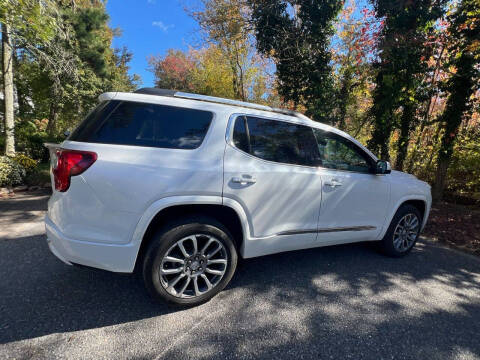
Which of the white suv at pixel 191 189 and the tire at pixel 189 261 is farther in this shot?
the tire at pixel 189 261

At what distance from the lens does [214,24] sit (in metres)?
9.35

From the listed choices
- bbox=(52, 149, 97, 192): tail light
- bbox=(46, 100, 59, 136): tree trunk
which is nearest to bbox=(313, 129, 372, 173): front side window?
bbox=(52, 149, 97, 192): tail light

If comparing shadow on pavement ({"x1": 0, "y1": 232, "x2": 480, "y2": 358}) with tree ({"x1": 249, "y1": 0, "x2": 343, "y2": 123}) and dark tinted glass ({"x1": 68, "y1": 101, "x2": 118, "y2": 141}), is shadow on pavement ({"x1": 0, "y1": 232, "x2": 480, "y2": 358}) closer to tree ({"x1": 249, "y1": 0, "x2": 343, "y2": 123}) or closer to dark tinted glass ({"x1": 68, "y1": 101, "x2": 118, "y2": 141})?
dark tinted glass ({"x1": 68, "y1": 101, "x2": 118, "y2": 141})

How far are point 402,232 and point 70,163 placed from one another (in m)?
4.02

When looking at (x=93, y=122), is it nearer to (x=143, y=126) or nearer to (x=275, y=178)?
(x=143, y=126)

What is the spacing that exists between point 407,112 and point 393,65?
58.8 inches

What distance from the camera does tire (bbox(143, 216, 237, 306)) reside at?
6.62 ft

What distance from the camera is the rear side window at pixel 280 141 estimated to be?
2416mm

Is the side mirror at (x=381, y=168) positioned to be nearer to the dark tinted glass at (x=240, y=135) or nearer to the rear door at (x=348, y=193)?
the rear door at (x=348, y=193)

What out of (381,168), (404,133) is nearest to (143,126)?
(381,168)

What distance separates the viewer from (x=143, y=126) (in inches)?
79.0

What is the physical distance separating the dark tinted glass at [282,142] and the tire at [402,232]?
1645 millimetres

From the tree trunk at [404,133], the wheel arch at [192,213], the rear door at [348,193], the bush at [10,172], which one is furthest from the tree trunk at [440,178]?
the bush at [10,172]

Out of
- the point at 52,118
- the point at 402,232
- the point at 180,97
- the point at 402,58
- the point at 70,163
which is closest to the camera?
the point at 70,163
